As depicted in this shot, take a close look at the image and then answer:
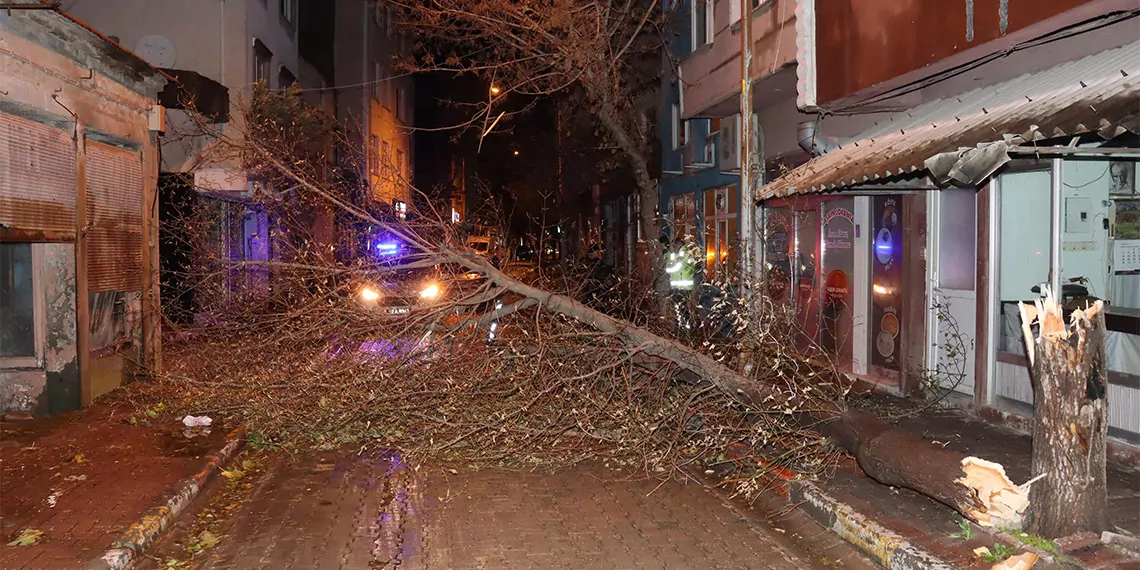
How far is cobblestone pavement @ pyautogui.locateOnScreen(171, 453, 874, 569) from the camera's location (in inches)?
204

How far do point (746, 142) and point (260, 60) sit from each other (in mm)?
14846

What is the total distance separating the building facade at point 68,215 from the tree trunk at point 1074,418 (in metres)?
8.95

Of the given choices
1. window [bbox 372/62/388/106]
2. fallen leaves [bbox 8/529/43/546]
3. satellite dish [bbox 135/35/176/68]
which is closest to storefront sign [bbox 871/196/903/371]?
fallen leaves [bbox 8/529/43/546]

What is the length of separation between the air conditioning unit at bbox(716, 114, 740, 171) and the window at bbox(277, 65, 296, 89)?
467 inches

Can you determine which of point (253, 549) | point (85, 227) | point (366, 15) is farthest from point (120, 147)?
point (366, 15)

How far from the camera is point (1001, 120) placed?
663cm

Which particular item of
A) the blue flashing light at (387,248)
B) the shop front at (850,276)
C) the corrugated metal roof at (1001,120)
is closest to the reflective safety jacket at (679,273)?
the shop front at (850,276)

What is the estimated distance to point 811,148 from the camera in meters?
11.4

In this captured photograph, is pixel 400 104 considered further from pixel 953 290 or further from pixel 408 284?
pixel 953 290

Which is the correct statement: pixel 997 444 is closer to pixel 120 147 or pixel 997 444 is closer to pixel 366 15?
pixel 120 147

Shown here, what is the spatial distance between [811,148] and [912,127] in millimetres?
2531

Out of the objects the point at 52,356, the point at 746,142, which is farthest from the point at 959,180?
the point at 52,356

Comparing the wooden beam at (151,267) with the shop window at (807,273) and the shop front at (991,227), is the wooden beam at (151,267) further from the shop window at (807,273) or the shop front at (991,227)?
the shop window at (807,273)

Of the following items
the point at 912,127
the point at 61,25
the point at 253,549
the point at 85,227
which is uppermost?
the point at 61,25
